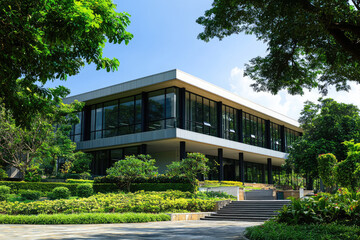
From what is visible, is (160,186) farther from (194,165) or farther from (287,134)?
(287,134)

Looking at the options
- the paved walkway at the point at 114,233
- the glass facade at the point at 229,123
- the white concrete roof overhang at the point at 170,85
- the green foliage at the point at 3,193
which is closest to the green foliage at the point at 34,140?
the white concrete roof overhang at the point at 170,85

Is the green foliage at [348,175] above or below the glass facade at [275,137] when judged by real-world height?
below

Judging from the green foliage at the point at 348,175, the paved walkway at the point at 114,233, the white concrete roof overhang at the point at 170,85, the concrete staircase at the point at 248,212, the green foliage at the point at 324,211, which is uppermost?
the white concrete roof overhang at the point at 170,85

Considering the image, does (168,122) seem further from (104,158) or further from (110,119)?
(104,158)

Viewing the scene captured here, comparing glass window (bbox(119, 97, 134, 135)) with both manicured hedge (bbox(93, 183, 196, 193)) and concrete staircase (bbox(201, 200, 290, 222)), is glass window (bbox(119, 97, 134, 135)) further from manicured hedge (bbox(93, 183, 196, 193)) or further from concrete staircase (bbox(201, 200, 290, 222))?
concrete staircase (bbox(201, 200, 290, 222))

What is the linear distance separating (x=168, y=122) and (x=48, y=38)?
22048 mm

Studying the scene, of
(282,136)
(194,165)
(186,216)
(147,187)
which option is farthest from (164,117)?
(282,136)

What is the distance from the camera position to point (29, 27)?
6.77m

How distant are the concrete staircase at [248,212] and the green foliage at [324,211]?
606 cm

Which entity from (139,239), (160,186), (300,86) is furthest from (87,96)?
(139,239)

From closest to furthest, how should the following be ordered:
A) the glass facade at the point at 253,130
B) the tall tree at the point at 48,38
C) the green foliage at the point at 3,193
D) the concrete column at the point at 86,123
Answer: the tall tree at the point at 48,38 → the green foliage at the point at 3,193 → the concrete column at the point at 86,123 → the glass facade at the point at 253,130

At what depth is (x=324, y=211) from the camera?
30.7 ft

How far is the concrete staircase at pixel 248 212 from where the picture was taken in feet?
53.7

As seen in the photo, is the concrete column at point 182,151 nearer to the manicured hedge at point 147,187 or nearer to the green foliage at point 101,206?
the manicured hedge at point 147,187
